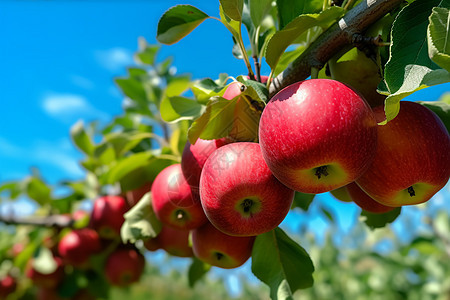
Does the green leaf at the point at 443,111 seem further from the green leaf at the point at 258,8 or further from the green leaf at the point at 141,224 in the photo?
the green leaf at the point at 141,224

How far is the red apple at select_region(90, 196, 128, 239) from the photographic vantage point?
5.58 ft

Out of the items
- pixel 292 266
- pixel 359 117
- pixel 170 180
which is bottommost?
pixel 292 266

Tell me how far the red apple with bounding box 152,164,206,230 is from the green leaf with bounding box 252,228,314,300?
7.3 inches

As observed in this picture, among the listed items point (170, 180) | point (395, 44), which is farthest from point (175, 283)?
point (395, 44)

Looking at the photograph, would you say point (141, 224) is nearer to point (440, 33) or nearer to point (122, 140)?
point (122, 140)

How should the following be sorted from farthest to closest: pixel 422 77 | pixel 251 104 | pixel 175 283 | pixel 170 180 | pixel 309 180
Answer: pixel 175 283 < pixel 170 180 < pixel 251 104 < pixel 309 180 < pixel 422 77

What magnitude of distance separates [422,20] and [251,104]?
393 millimetres

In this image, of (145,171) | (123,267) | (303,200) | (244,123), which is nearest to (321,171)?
(244,123)

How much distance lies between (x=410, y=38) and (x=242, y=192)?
43 centimetres

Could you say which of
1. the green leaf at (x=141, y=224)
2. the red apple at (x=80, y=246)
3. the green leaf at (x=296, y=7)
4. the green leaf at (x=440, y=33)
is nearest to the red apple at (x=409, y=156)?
the green leaf at (x=440, y=33)

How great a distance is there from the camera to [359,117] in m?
0.69

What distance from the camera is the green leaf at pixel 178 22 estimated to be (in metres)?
1.02

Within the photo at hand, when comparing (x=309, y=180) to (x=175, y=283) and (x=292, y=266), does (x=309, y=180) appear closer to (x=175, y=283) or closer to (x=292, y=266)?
(x=292, y=266)

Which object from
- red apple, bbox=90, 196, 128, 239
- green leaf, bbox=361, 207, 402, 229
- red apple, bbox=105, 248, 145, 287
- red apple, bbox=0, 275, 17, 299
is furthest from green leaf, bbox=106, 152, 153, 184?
red apple, bbox=0, 275, 17, 299
